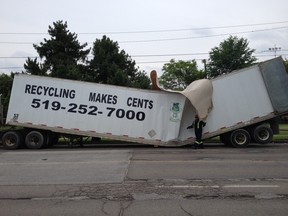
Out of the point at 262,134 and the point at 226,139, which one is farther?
the point at 226,139

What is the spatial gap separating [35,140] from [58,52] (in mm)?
34738

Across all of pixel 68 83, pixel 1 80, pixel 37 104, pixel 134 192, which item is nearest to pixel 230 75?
pixel 68 83

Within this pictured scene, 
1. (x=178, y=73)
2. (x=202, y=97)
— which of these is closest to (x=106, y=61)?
(x=178, y=73)

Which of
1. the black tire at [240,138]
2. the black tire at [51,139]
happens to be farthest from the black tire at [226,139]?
the black tire at [51,139]

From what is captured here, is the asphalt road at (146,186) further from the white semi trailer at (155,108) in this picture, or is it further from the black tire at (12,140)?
the black tire at (12,140)

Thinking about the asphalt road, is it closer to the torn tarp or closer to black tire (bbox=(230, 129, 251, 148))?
the torn tarp

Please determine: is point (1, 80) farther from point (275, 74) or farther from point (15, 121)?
point (275, 74)

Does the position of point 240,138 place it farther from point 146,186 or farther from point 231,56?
point 231,56

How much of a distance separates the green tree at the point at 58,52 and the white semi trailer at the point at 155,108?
3162 centimetres

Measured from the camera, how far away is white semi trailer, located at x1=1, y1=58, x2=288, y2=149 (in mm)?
18328

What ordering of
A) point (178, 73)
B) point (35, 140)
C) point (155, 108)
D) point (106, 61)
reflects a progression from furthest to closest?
1. point (178, 73)
2. point (106, 61)
3. point (35, 140)
4. point (155, 108)

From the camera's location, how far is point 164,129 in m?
18.4

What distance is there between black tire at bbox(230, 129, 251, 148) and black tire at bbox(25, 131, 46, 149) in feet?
27.1

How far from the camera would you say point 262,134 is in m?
18.7
